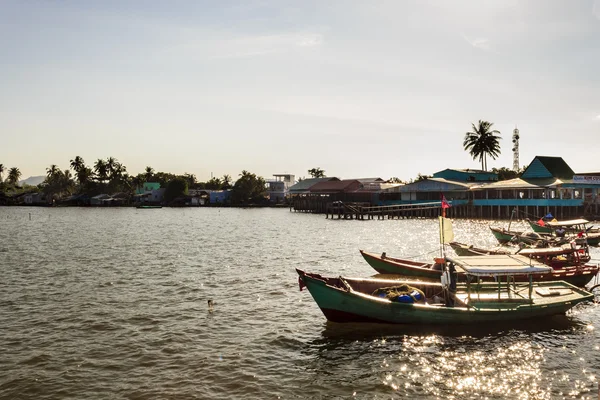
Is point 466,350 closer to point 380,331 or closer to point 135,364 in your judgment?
point 380,331

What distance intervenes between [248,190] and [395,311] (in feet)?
393

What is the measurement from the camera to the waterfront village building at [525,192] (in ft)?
202

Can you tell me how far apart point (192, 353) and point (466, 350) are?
8979mm

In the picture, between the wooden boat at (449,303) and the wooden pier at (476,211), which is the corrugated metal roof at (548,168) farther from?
the wooden boat at (449,303)

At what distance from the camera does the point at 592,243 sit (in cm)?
3934

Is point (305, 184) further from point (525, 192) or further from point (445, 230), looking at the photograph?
point (445, 230)

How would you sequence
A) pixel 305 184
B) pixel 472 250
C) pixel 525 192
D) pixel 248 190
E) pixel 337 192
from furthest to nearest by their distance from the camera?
pixel 248 190, pixel 305 184, pixel 337 192, pixel 525 192, pixel 472 250

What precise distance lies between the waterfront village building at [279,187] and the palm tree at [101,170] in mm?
53763

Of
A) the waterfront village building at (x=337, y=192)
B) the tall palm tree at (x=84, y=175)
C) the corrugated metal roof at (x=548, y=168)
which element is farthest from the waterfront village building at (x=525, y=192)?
the tall palm tree at (x=84, y=175)

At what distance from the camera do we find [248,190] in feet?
440

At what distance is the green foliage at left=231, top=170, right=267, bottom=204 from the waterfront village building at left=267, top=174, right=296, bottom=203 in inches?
126

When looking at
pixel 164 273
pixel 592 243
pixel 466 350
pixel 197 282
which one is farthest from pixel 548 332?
pixel 592 243

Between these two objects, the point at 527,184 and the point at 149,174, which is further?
the point at 149,174

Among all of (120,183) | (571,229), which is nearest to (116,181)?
(120,183)
